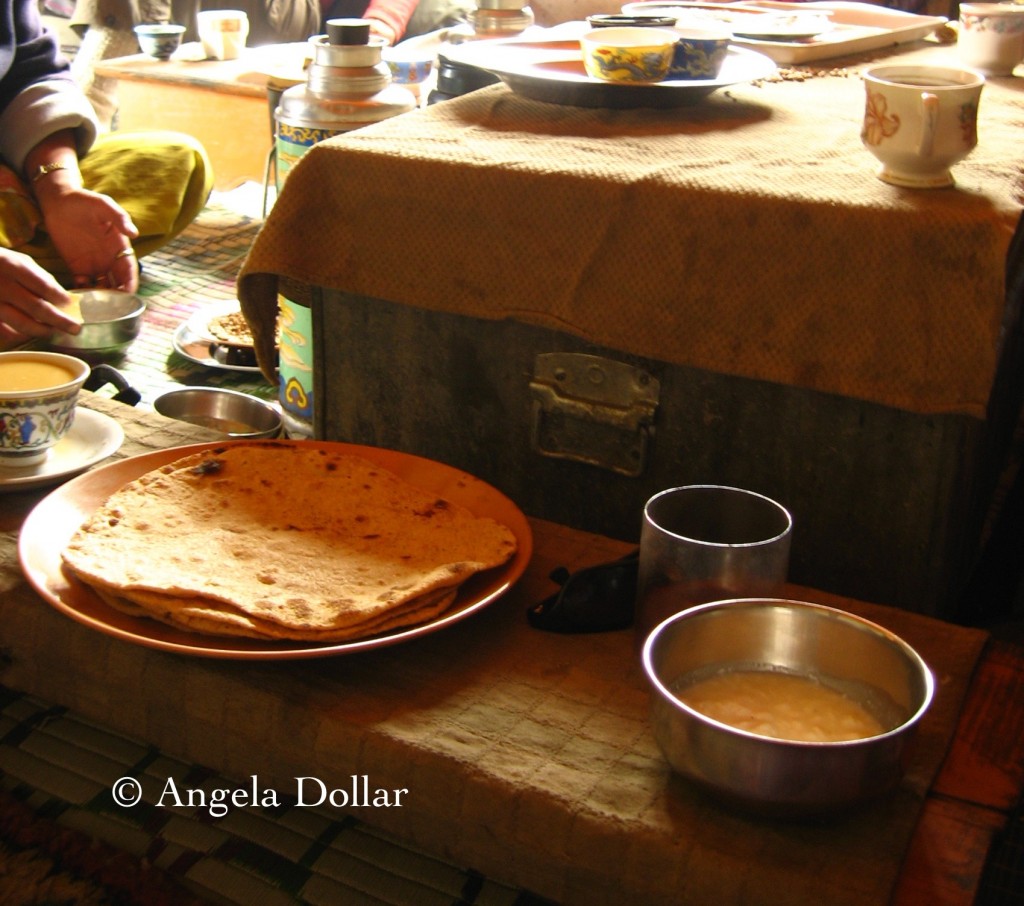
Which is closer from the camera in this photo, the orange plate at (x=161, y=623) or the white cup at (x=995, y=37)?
the orange plate at (x=161, y=623)

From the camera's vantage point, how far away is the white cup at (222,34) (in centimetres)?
316

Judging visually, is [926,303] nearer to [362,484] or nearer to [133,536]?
[362,484]

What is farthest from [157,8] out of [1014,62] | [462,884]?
[462,884]

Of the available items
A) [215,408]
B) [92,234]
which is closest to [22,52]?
[92,234]

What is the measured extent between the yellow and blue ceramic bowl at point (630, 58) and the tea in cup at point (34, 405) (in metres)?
0.61

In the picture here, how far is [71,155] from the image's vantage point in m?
2.13

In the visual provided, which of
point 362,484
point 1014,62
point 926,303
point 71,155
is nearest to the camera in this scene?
point 926,303

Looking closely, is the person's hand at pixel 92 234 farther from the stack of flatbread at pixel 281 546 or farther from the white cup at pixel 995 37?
the white cup at pixel 995 37

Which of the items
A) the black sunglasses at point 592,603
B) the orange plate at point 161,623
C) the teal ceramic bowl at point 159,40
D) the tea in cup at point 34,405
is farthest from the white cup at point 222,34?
the black sunglasses at point 592,603

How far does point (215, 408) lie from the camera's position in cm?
162

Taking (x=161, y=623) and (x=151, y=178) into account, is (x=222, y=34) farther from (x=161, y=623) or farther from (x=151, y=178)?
(x=161, y=623)

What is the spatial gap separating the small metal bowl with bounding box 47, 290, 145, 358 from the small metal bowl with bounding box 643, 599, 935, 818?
135 cm

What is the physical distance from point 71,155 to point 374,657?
1.59 metres

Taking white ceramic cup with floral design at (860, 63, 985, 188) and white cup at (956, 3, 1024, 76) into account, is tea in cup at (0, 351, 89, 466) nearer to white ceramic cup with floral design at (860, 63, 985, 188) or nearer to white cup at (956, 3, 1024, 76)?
white ceramic cup with floral design at (860, 63, 985, 188)
